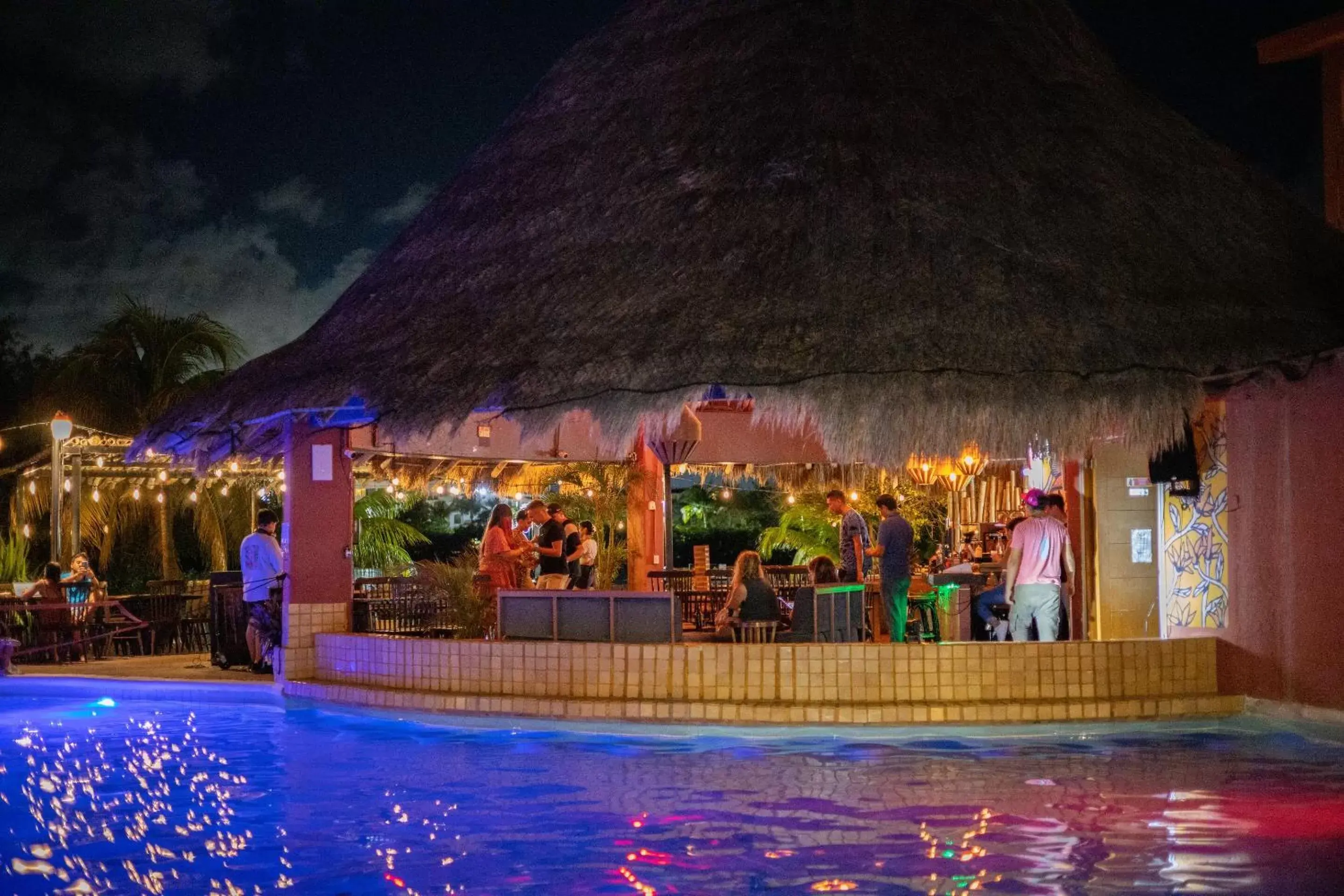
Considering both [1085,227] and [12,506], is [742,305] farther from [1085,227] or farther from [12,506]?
[12,506]

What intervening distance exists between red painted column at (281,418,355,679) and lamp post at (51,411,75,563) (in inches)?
255

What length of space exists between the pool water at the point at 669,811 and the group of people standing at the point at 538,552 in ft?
10.2

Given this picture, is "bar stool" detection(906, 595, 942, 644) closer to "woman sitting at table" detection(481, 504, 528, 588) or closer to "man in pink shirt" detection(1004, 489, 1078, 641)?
"man in pink shirt" detection(1004, 489, 1078, 641)

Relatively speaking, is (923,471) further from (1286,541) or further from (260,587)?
(260,587)

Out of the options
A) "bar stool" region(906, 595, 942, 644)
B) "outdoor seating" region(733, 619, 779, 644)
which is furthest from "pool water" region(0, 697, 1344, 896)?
"bar stool" region(906, 595, 942, 644)

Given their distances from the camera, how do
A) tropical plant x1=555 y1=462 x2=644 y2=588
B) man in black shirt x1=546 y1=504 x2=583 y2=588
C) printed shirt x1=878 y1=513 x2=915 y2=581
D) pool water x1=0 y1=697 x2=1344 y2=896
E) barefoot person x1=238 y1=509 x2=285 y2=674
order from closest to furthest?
pool water x1=0 y1=697 x2=1344 y2=896 → printed shirt x1=878 y1=513 x2=915 y2=581 → barefoot person x1=238 y1=509 x2=285 y2=674 → man in black shirt x1=546 y1=504 x2=583 y2=588 → tropical plant x1=555 y1=462 x2=644 y2=588

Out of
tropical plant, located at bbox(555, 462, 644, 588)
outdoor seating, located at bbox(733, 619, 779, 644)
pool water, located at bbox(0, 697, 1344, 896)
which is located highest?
tropical plant, located at bbox(555, 462, 644, 588)

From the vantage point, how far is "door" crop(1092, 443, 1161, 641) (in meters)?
13.9

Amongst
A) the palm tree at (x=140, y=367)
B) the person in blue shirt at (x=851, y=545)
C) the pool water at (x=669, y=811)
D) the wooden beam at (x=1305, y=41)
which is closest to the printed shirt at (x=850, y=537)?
the person in blue shirt at (x=851, y=545)

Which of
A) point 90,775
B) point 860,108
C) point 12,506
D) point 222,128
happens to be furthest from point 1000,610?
point 222,128

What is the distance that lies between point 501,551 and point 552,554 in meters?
0.80

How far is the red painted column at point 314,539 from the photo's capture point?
13094 millimetres

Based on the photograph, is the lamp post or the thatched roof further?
the lamp post

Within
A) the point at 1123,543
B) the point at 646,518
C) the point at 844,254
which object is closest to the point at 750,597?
the point at 844,254
